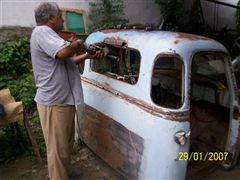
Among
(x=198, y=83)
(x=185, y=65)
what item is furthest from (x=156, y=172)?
(x=198, y=83)

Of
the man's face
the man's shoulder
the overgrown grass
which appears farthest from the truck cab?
the overgrown grass

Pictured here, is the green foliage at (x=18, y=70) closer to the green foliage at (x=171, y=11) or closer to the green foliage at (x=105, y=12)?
the green foliage at (x=105, y=12)

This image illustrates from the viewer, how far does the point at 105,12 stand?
25.8 ft

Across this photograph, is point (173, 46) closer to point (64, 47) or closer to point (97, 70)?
point (64, 47)

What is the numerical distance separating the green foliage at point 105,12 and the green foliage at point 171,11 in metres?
1.56

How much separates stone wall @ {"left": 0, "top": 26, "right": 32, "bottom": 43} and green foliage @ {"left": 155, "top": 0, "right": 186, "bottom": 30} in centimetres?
398

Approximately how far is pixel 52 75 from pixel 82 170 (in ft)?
5.08

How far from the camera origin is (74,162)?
4266mm

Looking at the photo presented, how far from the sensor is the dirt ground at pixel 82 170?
390 centimetres

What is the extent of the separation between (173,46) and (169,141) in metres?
0.85

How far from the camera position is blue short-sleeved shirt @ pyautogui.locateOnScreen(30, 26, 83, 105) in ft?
9.80

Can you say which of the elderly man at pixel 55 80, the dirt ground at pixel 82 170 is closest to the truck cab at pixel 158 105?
the dirt ground at pixel 82 170

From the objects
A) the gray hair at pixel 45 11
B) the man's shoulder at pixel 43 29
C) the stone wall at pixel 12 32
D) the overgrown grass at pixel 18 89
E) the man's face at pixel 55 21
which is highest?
the gray hair at pixel 45 11

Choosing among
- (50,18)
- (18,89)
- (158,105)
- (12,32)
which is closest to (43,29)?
(50,18)
